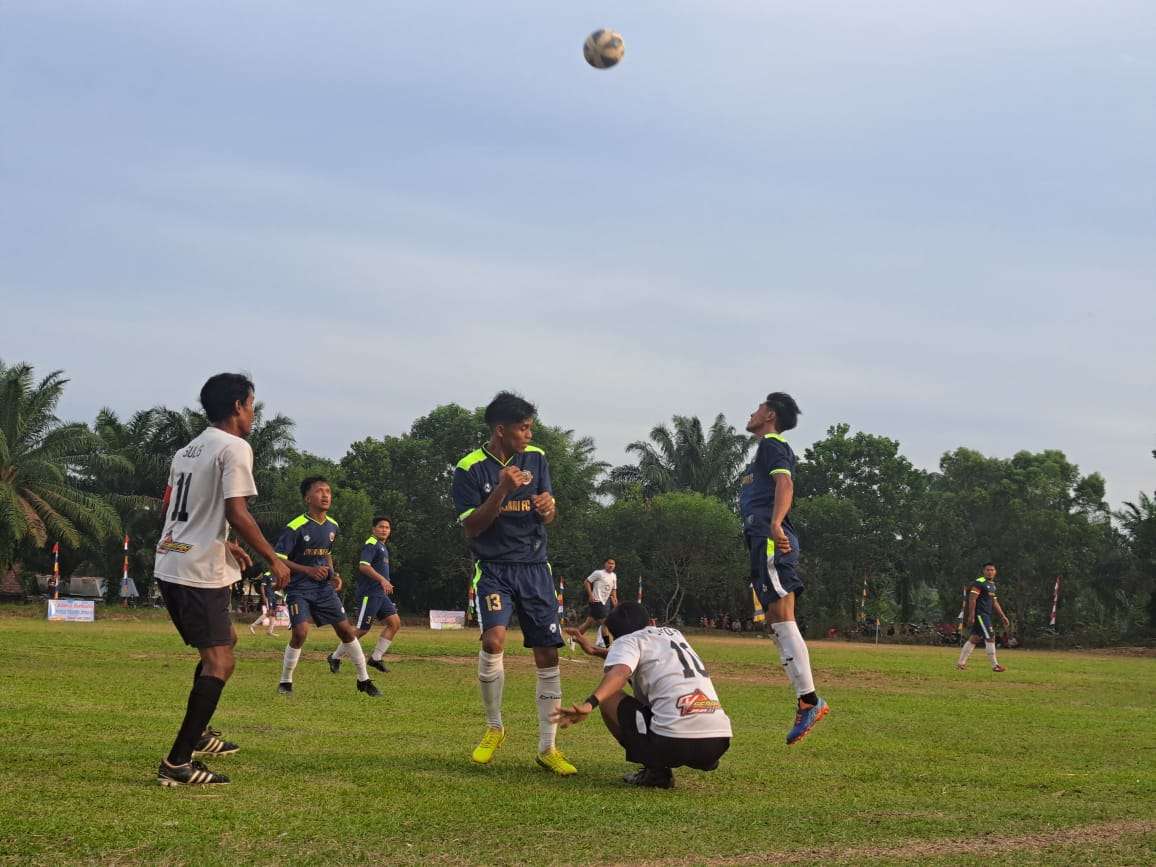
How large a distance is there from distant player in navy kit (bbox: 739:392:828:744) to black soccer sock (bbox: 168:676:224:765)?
14.0ft

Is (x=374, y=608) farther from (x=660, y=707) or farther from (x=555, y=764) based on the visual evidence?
(x=660, y=707)

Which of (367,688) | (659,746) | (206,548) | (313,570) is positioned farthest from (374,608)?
(659,746)

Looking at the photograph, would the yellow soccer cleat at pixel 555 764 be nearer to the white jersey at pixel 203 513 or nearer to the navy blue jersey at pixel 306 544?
the white jersey at pixel 203 513

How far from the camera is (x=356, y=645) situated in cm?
1481

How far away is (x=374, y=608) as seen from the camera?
64.1 ft

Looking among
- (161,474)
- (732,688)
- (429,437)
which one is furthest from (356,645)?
(429,437)

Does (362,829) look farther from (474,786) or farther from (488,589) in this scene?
(488,589)

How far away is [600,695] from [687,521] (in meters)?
60.4

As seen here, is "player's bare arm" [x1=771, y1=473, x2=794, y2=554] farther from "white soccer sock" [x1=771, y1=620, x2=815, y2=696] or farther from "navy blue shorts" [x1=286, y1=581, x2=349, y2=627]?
"navy blue shorts" [x1=286, y1=581, x2=349, y2=627]

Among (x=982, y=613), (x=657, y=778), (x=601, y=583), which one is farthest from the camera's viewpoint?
(x=601, y=583)

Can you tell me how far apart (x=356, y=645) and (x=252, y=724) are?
4.64 metres

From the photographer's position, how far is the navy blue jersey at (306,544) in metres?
15.4

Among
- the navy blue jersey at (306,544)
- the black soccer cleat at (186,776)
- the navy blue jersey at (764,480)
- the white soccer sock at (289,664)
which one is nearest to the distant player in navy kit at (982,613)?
the navy blue jersey at (306,544)

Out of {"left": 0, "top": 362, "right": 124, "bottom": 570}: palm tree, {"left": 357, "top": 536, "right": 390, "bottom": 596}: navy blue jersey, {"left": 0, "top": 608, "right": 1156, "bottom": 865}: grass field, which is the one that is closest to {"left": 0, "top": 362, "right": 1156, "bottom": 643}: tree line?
{"left": 0, "top": 362, "right": 124, "bottom": 570}: palm tree
